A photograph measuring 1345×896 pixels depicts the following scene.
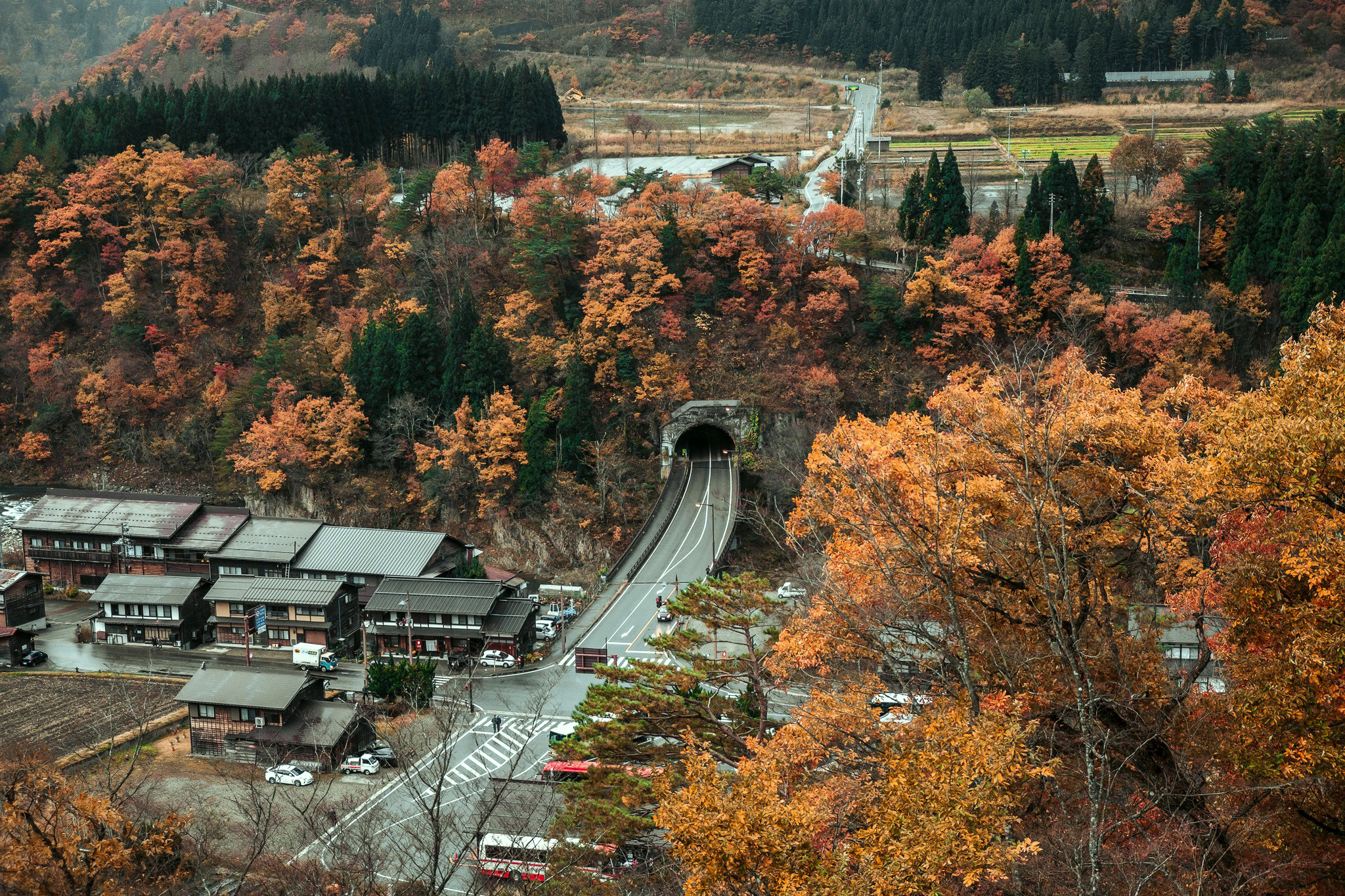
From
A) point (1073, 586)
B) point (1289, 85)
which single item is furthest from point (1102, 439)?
point (1289, 85)

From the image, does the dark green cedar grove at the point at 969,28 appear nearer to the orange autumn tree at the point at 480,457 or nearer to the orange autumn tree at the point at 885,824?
the orange autumn tree at the point at 480,457

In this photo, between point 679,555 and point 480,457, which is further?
point 480,457

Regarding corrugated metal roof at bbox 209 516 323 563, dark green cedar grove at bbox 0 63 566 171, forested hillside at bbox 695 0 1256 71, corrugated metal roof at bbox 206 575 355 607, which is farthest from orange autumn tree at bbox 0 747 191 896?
forested hillside at bbox 695 0 1256 71

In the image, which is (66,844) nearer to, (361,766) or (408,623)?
(361,766)

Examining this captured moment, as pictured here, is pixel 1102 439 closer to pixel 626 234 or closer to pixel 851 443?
pixel 851 443

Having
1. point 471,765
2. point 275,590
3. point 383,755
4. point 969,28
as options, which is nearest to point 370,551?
point 275,590

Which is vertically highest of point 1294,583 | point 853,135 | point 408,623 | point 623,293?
point 853,135

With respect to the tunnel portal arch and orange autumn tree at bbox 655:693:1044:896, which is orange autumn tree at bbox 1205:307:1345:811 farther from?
the tunnel portal arch

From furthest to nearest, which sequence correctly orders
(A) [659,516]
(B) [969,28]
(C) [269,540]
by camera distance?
(B) [969,28] < (A) [659,516] < (C) [269,540]
